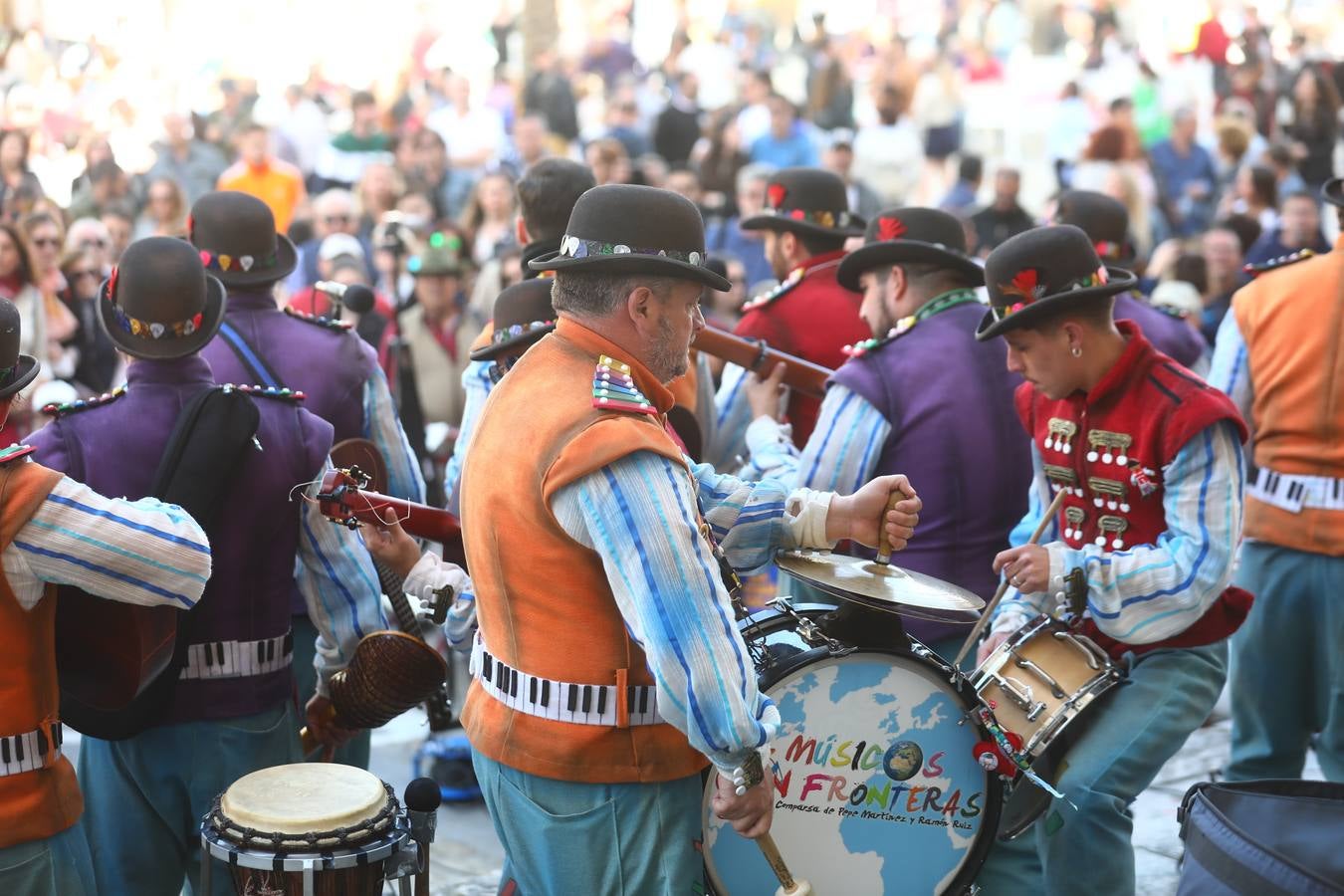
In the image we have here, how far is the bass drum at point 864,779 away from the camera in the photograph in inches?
142

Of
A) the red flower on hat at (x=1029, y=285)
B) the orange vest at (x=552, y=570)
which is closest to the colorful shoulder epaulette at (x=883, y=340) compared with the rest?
the red flower on hat at (x=1029, y=285)

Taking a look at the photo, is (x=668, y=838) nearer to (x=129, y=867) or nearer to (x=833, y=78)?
(x=129, y=867)

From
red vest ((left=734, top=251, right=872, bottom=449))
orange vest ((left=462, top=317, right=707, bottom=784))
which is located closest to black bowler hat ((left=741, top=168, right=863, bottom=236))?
red vest ((left=734, top=251, right=872, bottom=449))

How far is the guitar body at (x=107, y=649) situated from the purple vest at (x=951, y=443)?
87.1 inches

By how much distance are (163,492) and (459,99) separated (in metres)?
13.2

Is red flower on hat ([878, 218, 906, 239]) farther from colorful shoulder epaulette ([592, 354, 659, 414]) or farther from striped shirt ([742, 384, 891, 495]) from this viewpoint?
colorful shoulder epaulette ([592, 354, 659, 414])

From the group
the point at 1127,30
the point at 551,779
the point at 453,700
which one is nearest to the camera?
the point at 551,779

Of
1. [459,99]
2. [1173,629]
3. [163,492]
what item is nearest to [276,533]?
[163,492]

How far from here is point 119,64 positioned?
1858 cm

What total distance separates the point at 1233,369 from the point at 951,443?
1.28 m

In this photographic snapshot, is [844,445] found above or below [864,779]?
above

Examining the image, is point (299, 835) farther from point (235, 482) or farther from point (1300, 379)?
point (1300, 379)

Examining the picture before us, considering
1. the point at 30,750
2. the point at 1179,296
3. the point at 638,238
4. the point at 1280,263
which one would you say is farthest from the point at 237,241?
the point at 1179,296

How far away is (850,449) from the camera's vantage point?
481 centimetres
